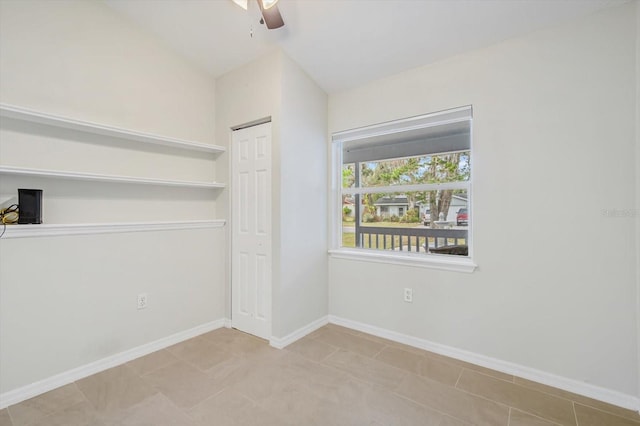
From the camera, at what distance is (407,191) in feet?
9.09

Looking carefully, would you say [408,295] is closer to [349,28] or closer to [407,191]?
[407,191]

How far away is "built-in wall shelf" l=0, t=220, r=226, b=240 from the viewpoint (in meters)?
1.90

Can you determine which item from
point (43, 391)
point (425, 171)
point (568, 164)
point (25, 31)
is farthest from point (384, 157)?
point (43, 391)

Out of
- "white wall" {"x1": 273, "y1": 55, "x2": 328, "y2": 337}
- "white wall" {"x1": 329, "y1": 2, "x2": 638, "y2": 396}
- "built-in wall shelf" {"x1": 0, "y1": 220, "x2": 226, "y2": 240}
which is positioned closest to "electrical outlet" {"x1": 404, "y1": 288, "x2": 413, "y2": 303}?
"white wall" {"x1": 329, "y1": 2, "x2": 638, "y2": 396}

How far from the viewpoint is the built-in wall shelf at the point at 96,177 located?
182 centimetres

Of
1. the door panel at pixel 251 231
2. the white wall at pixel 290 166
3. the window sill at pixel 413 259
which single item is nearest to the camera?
the window sill at pixel 413 259

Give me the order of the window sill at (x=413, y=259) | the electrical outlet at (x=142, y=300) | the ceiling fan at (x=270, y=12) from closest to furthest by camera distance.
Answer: the ceiling fan at (x=270, y=12) → the window sill at (x=413, y=259) → the electrical outlet at (x=142, y=300)

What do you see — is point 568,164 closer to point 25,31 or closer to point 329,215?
point 329,215

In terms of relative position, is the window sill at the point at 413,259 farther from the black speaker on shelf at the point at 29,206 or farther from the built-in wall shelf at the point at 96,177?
the black speaker on shelf at the point at 29,206

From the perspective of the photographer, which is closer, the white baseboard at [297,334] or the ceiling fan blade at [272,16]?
the ceiling fan blade at [272,16]

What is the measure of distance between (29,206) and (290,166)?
188cm

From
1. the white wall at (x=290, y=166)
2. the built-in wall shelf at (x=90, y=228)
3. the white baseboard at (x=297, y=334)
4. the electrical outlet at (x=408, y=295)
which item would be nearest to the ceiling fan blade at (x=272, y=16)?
the white wall at (x=290, y=166)

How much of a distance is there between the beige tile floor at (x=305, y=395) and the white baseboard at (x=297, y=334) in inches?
2.9

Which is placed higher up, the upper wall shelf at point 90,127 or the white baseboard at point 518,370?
the upper wall shelf at point 90,127
